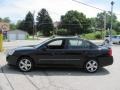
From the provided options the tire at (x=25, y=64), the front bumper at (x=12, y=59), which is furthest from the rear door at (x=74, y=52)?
the front bumper at (x=12, y=59)

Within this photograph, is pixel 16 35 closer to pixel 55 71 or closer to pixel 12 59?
pixel 12 59

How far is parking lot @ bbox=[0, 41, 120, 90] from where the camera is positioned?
7.31 metres

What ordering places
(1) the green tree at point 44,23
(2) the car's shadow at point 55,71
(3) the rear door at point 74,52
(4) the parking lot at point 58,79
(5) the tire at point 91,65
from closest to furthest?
(4) the parking lot at point 58,79, (2) the car's shadow at point 55,71, (3) the rear door at point 74,52, (5) the tire at point 91,65, (1) the green tree at point 44,23

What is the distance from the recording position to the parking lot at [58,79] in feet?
24.0

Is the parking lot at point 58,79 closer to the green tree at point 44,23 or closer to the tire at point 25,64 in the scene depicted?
the tire at point 25,64

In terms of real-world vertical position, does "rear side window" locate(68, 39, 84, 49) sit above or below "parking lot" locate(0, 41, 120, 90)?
above

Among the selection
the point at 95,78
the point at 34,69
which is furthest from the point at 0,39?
the point at 95,78

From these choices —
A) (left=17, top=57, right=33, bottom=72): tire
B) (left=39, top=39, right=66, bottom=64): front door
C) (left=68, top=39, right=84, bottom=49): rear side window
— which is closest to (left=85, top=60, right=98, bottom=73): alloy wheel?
(left=68, top=39, right=84, bottom=49): rear side window

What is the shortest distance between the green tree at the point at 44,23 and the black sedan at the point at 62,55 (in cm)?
7737

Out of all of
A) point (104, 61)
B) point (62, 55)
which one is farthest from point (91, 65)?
point (62, 55)

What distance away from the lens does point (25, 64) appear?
9.41 meters

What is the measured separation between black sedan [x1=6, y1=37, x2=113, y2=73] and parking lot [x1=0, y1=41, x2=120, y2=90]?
32 centimetres

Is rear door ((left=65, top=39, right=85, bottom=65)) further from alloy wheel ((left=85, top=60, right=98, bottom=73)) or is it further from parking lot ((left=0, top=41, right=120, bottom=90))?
parking lot ((left=0, top=41, right=120, bottom=90))

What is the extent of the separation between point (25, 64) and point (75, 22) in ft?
250
